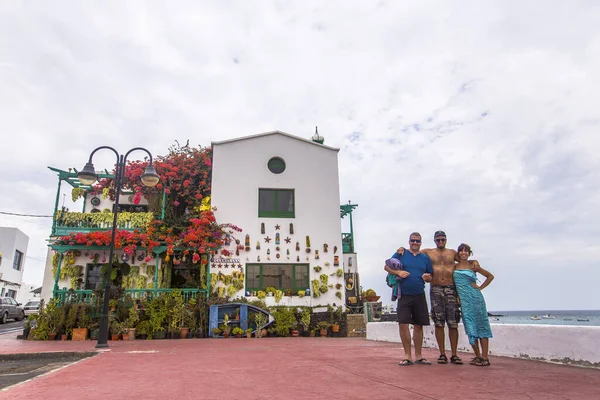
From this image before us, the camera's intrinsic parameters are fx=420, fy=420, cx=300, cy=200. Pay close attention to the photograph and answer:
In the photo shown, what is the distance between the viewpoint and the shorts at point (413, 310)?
5.49 metres

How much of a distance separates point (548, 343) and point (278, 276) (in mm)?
10296

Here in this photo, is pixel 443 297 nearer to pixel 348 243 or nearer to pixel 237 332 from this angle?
pixel 237 332

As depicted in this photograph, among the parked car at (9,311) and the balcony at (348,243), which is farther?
the parked car at (9,311)

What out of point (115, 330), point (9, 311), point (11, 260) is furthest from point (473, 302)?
point (11, 260)

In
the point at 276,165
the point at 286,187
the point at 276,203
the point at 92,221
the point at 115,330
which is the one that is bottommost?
the point at 115,330

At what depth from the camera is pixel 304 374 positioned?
4.76 metres

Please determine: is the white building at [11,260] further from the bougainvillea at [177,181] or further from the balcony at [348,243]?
the balcony at [348,243]

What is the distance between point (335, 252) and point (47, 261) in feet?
34.8

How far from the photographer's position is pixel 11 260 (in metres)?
39.2

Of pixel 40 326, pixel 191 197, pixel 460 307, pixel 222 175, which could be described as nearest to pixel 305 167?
pixel 222 175

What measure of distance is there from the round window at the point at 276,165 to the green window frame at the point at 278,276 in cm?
371

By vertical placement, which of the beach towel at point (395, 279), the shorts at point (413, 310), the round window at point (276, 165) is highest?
the round window at point (276, 165)

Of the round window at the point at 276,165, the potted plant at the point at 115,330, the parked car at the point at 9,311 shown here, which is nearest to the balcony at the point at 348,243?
the round window at the point at 276,165

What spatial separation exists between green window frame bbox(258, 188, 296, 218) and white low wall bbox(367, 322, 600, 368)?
364 inches
